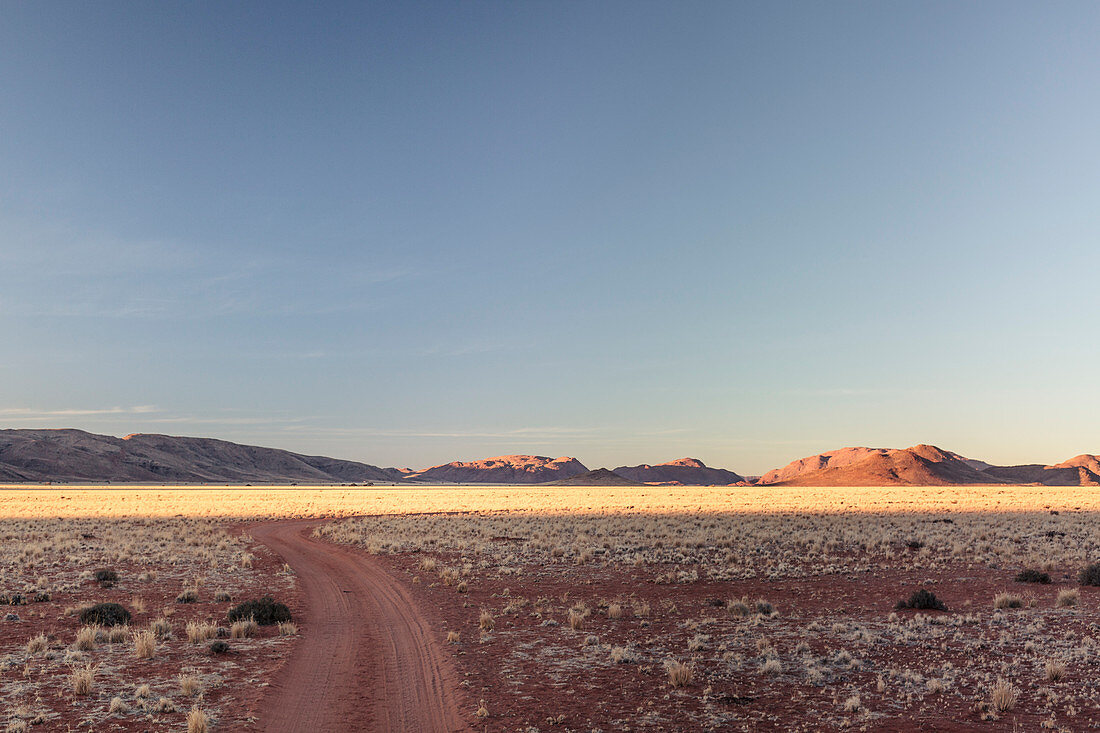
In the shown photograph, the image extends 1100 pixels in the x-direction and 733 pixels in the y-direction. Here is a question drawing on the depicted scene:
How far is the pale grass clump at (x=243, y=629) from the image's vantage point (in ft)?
44.7

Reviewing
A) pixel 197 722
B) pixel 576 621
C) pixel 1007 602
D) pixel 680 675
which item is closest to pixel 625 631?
pixel 576 621

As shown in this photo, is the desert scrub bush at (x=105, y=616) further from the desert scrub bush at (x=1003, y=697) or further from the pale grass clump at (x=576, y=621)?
the desert scrub bush at (x=1003, y=697)

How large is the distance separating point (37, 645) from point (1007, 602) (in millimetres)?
21350

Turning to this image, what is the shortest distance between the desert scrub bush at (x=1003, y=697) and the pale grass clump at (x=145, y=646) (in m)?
14.0

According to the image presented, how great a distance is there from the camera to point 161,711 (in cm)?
926

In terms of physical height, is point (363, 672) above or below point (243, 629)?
above

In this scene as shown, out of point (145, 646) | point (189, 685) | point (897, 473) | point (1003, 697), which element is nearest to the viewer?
point (1003, 697)

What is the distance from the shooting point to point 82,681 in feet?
32.9

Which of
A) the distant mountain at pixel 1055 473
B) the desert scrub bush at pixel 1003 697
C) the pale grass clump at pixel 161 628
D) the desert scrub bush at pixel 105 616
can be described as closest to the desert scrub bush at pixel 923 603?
the desert scrub bush at pixel 1003 697

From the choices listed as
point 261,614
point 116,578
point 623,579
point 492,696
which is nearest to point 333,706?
point 492,696

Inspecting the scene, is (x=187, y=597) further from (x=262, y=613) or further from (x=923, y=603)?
(x=923, y=603)

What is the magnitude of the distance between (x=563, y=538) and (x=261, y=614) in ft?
59.6

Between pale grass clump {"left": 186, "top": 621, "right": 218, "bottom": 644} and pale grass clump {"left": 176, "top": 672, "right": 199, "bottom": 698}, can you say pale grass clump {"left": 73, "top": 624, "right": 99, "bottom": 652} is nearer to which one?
pale grass clump {"left": 186, "top": 621, "right": 218, "bottom": 644}

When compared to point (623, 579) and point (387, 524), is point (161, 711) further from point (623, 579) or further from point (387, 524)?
point (387, 524)
